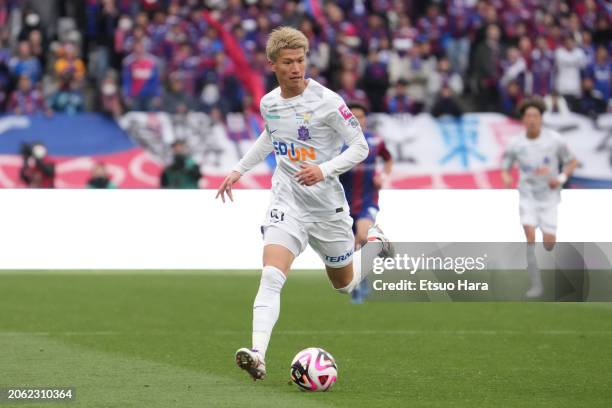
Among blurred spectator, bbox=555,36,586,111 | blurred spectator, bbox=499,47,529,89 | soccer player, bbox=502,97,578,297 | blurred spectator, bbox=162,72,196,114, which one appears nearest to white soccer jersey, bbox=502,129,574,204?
soccer player, bbox=502,97,578,297

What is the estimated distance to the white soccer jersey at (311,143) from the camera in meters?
7.82

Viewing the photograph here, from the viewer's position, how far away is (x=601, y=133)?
2172 cm

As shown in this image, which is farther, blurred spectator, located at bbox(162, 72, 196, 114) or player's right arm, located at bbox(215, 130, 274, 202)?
blurred spectator, located at bbox(162, 72, 196, 114)

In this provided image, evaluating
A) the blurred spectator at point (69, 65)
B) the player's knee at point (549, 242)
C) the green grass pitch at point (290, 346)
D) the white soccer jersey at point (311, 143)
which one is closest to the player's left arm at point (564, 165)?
the player's knee at point (549, 242)

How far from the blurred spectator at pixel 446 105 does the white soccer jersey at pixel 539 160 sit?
6.82m

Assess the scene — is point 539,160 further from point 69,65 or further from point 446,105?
point 69,65

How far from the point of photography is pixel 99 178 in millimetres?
20375

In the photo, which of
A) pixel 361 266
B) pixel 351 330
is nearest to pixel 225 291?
pixel 361 266

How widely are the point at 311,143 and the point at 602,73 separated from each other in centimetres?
1628

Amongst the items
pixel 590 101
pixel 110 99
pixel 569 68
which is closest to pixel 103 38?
pixel 110 99

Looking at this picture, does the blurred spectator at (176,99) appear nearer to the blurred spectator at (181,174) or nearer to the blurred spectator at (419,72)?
the blurred spectator at (181,174)

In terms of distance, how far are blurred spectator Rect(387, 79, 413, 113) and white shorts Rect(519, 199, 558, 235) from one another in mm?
7379

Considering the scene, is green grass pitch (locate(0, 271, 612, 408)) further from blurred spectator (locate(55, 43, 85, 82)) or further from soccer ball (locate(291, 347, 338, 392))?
blurred spectator (locate(55, 43, 85, 82))

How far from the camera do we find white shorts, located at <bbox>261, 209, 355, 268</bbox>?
25.9 ft
